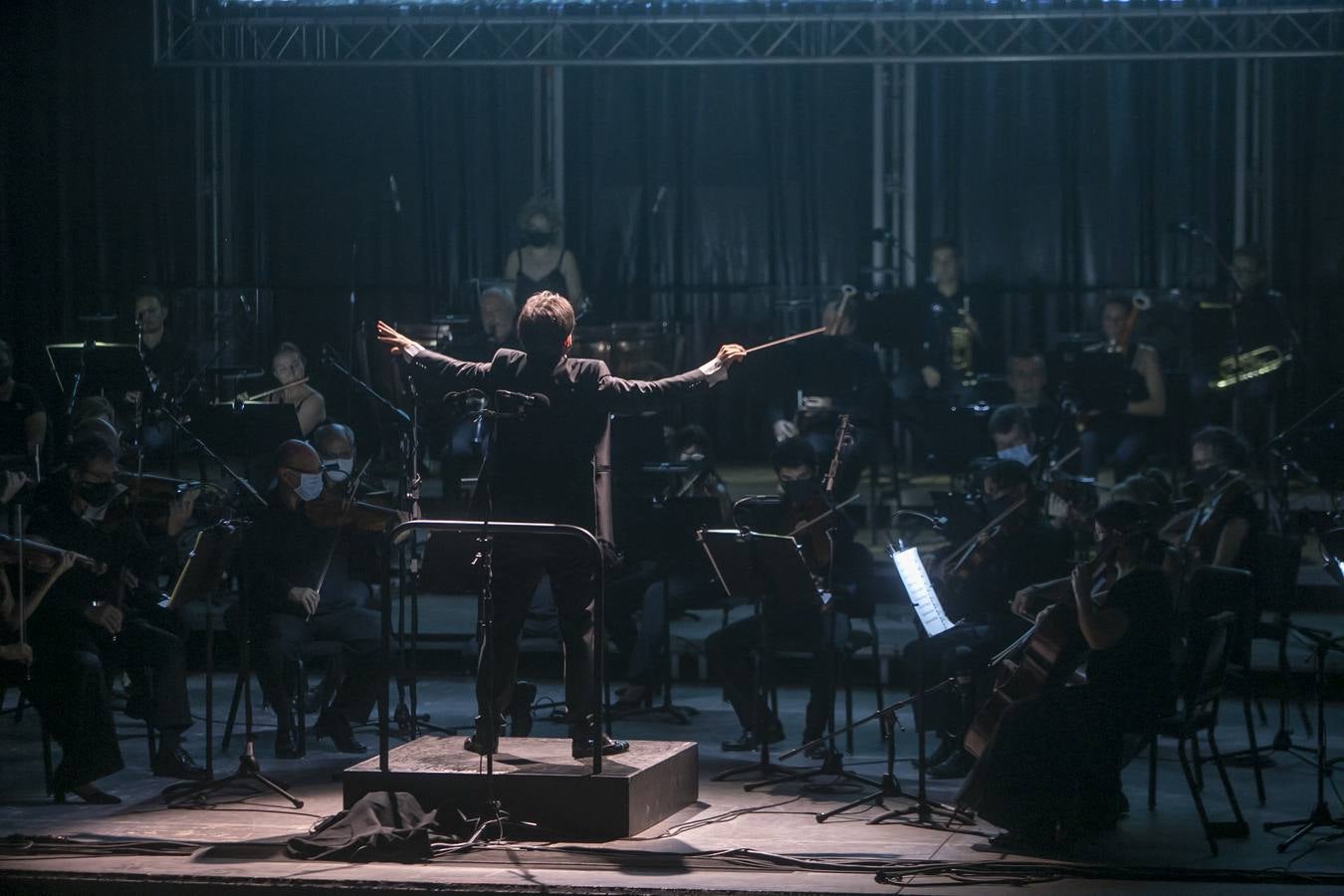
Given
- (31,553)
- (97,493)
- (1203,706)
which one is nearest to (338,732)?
(97,493)

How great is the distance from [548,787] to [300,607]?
2118 mm

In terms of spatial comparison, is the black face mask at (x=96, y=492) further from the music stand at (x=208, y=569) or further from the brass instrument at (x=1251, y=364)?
the brass instrument at (x=1251, y=364)

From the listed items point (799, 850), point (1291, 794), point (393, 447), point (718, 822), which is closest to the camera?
point (799, 850)

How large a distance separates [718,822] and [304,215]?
8.82 meters

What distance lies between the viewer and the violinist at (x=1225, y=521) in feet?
26.1

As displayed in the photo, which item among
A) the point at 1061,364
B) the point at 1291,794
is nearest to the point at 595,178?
the point at 1061,364

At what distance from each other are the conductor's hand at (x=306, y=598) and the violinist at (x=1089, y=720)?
2.98m

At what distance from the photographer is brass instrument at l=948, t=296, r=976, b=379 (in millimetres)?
11914

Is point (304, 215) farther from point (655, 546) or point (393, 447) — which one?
point (655, 546)

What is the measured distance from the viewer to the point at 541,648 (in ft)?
29.8

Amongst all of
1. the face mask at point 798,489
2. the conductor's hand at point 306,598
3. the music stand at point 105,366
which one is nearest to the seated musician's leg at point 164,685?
the conductor's hand at point 306,598

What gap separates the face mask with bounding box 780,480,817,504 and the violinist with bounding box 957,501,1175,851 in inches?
70.8

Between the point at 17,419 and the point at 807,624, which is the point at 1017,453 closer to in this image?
the point at 807,624

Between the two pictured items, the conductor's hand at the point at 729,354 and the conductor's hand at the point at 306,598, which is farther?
the conductor's hand at the point at 306,598
